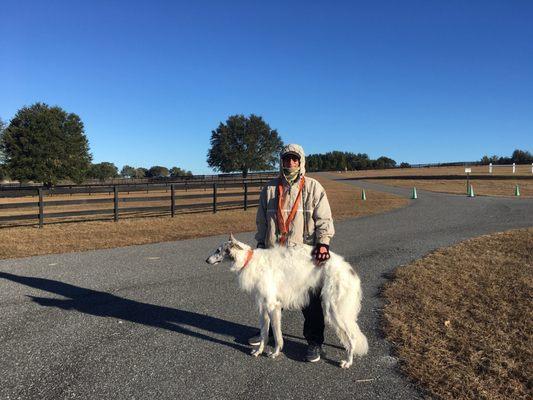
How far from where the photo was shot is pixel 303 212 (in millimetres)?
4363

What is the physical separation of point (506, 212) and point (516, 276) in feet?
40.7

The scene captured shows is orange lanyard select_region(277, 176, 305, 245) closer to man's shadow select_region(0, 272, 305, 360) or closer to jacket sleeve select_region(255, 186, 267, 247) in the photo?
jacket sleeve select_region(255, 186, 267, 247)

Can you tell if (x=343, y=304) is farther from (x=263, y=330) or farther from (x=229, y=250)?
(x=229, y=250)

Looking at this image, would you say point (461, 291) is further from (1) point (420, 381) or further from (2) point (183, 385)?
(2) point (183, 385)

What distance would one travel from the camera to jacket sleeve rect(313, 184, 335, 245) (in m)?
4.23

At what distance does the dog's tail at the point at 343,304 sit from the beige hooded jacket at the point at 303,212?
380mm

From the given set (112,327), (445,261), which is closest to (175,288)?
(112,327)

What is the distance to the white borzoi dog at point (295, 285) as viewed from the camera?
4027 mm

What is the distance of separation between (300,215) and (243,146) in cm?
7154

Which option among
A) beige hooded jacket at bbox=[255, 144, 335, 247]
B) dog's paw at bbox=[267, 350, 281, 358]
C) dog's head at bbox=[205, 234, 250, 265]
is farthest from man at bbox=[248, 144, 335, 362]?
dog's head at bbox=[205, 234, 250, 265]

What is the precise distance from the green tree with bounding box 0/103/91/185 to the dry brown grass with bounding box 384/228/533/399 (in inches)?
1913

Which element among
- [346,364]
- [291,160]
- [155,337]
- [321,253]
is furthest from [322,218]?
[155,337]

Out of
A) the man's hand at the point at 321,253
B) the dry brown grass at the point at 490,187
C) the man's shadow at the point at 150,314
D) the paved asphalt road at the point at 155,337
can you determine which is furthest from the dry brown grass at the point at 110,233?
the dry brown grass at the point at 490,187

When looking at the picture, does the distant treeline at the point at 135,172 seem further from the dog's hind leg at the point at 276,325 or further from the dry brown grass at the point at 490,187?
the dog's hind leg at the point at 276,325
